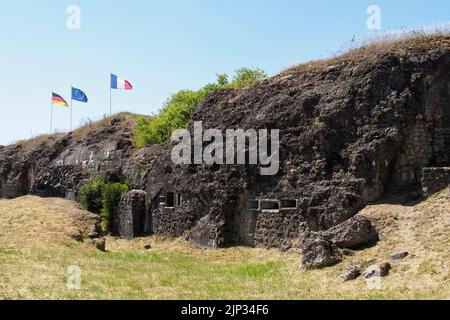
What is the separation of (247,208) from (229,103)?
532 centimetres

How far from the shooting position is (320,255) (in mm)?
14633

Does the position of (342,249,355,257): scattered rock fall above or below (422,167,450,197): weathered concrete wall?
below

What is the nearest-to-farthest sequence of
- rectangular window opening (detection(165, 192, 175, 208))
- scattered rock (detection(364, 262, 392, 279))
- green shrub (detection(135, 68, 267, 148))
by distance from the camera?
scattered rock (detection(364, 262, 392, 279)) < rectangular window opening (detection(165, 192, 175, 208)) < green shrub (detection(135, 68, 267, 148))

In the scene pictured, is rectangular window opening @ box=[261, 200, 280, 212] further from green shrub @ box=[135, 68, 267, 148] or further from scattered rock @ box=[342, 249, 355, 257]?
green shrub @ box=[135, 68, 267, 148]

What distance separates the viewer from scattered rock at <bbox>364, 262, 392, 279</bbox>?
1255 cm

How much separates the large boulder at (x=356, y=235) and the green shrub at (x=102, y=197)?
14.3 m

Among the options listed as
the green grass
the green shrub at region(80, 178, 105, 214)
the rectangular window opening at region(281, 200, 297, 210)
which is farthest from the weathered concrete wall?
the green shrub at region(80, 178, 105, 214)

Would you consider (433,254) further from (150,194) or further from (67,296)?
(150,194)

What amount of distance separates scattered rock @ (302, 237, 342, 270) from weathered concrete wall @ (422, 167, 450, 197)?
12.3 feet

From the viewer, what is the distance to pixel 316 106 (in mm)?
19703

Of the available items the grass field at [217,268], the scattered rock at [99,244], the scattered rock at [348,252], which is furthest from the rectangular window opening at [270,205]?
the scattered rock at [99,244]

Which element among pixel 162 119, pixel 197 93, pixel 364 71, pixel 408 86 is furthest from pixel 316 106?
pixel 197 93

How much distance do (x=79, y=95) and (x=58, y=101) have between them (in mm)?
1868

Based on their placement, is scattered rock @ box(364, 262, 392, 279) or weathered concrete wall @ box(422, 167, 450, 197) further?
weathered concrete wall @ box(422, 167, 450, 197)
